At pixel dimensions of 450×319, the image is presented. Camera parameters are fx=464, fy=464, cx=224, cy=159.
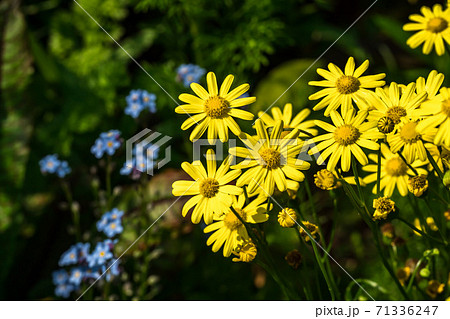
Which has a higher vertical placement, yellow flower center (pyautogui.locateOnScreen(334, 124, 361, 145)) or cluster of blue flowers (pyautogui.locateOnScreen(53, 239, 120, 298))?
yellow flower center (pyautogui.locateOnScreen(334, 124, 361, 145))

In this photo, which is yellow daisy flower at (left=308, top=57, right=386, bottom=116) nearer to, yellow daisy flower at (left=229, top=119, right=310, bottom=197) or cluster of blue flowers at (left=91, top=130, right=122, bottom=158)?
yellow daisy flower at (left=229, top=119, right=310, bottom=197)

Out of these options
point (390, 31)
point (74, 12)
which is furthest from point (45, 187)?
point (390, 31)

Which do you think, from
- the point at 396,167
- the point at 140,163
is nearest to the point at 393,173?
the point at 396,167

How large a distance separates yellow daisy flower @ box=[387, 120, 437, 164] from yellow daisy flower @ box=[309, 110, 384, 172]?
0.03 meters

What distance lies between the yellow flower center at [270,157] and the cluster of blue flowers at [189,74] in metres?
0.92

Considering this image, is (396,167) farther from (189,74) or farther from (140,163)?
(189,74)

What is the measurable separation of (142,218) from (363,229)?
1.13m

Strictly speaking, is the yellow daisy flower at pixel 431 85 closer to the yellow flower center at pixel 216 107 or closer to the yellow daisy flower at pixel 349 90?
the yellow daisy flower at pixel 349 90

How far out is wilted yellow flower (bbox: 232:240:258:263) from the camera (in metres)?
1.08

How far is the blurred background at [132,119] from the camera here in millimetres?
1961

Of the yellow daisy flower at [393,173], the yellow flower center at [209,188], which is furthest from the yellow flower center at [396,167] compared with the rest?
the yellow flower center at [209,188]

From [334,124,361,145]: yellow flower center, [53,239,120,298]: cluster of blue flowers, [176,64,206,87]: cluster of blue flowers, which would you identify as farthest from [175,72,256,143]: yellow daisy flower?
[176,64,206,87]: cluster of blue flowers

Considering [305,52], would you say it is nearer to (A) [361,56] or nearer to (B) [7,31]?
(A) [361,56]
